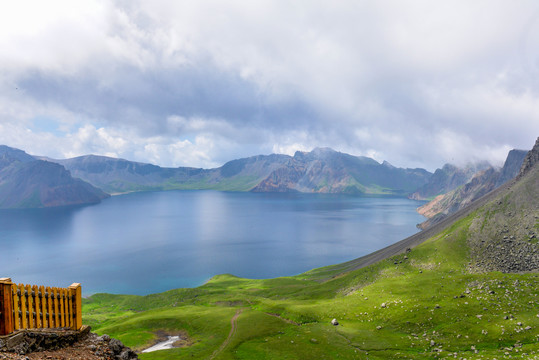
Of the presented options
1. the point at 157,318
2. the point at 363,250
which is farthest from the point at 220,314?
the point at 363,250

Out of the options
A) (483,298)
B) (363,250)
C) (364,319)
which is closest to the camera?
(483,298)

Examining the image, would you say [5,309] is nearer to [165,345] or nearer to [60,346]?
[60,346]

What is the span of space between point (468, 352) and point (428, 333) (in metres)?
8.30

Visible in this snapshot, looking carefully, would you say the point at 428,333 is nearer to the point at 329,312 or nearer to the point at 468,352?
the point at 468,352

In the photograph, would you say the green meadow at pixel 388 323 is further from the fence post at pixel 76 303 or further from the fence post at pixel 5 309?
the fence post at pixel 5 309

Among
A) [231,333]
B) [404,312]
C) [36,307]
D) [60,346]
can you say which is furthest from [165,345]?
[36,307]

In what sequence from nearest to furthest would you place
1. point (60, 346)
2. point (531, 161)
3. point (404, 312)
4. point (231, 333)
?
point (60, 346)
point (404, 312)
point (231, 333)
point (531, 161)

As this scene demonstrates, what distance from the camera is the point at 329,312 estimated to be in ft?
220

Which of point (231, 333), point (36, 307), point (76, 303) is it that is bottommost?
point (231, 333)

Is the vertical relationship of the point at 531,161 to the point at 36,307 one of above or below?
above

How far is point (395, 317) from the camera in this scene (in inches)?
2274

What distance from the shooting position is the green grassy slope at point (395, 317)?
4603cm

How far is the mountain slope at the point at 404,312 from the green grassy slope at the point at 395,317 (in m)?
0.18

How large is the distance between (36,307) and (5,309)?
1700 millimetres
